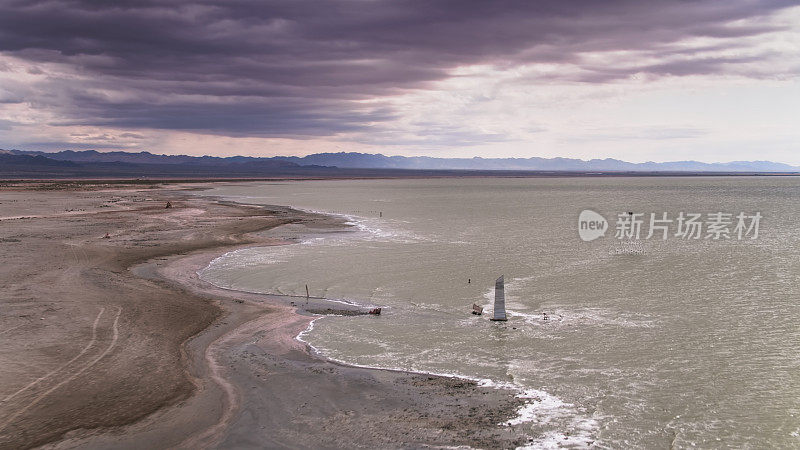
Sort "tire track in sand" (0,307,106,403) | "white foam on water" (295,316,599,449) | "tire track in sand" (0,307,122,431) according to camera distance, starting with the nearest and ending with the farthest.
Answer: "white foam on water" (295,316,599,449), "tire track in sand" (0,307,122,431), "tire track in sand" (0,307,106,403)

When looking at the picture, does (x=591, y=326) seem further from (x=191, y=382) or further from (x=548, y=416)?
(x=191, y=382)

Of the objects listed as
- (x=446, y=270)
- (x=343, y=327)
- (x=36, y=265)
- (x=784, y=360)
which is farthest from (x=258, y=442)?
(x=36, y=265)

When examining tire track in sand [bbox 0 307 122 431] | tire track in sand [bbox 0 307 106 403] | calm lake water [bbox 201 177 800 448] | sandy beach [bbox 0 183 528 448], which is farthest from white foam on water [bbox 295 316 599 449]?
tire track in sand [bbox 0 307 106 403]

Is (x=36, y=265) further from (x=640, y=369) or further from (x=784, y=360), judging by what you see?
(x=784, y=360)

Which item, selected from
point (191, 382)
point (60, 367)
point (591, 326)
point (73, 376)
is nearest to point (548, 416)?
point (591, 326)

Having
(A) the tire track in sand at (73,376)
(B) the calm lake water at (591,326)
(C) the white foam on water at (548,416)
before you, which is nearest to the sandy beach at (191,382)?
(A) the tire track in sand at (73,376)

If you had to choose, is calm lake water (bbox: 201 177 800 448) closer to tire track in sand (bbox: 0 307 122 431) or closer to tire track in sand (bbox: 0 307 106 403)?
tire track in sand (bbox: 0 307 122 431)
